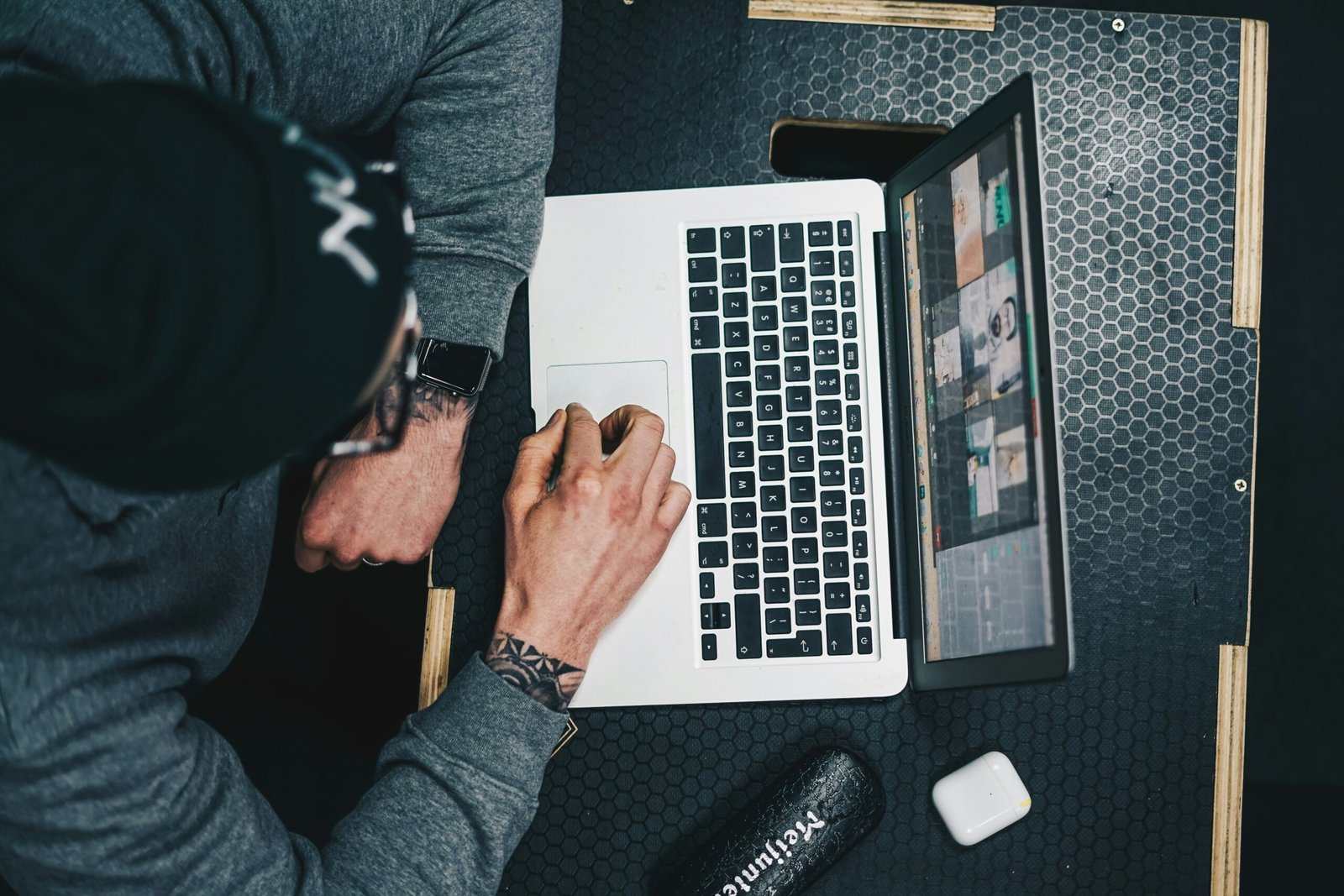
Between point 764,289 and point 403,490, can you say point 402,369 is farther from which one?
point 764,289

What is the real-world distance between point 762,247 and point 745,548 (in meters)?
0.29

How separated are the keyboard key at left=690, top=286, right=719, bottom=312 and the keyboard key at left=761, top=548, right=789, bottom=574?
24 cm

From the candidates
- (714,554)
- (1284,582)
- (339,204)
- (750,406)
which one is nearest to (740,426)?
(750,406)

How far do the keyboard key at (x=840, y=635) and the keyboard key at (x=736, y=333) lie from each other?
0.27 meters

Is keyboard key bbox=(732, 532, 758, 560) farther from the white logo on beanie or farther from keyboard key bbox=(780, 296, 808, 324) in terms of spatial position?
the white logo on beanie

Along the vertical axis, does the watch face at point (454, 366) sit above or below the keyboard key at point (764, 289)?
below

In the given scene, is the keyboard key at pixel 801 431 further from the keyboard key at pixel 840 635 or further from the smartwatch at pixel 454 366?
the smartwatch at pixel 454 366

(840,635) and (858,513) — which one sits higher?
(858,513)

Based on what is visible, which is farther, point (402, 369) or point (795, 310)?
point (795, 310)

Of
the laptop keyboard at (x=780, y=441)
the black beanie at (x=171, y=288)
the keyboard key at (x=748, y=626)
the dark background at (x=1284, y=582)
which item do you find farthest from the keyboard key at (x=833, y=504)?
the dark background at (x=1284, y=582)

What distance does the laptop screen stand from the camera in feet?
2.14

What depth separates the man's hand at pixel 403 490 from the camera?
0.85 m

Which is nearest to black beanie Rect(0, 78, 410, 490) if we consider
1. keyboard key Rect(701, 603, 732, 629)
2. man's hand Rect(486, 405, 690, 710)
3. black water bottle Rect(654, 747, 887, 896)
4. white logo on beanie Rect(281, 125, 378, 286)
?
white logo on beanie Rect(281, 125, 378, 286)

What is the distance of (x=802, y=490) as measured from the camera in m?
0.84
